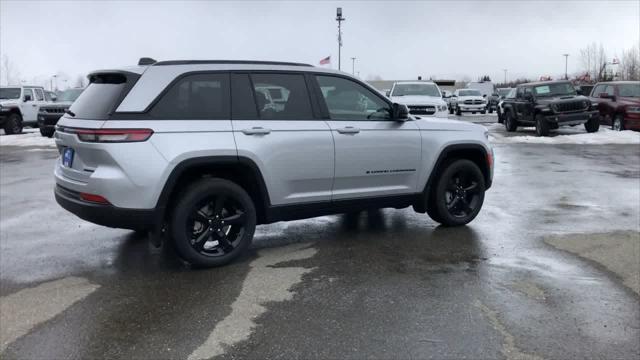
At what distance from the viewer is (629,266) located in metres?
5.45

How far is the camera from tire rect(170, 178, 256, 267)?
5.18m

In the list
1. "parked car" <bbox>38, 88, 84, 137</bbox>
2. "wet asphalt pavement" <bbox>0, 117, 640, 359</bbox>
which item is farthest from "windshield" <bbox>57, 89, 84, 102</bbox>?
"wet asphalt pavement" <bbox>0, 117, 640, 359</bbox>

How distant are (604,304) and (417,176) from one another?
2499mm

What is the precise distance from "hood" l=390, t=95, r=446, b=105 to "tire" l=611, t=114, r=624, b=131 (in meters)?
8.79

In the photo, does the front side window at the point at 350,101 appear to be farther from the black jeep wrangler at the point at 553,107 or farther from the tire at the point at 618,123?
the tire at the point at 618,123

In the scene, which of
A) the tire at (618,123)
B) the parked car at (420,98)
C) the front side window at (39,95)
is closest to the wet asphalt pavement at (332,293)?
the parked car at (420,98)

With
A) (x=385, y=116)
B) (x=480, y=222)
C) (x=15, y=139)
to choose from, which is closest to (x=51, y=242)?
(x=385, y=116)

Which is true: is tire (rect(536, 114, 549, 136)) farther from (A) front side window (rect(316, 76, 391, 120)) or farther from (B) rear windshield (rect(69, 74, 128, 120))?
(B) rear windshield (rect(69, 74, 128, 120))

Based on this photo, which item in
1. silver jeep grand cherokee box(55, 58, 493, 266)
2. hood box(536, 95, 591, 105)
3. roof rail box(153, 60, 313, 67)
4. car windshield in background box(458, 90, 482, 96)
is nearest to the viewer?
silver jeep grand cherokee box(55, 58, 493, 266)

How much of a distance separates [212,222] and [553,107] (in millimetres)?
17492

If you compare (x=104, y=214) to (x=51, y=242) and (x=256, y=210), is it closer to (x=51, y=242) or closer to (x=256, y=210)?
(x=256, y=210)

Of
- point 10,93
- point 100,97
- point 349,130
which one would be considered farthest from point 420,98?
point 10,93

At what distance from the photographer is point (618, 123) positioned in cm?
2141

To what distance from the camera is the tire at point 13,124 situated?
2438cm
